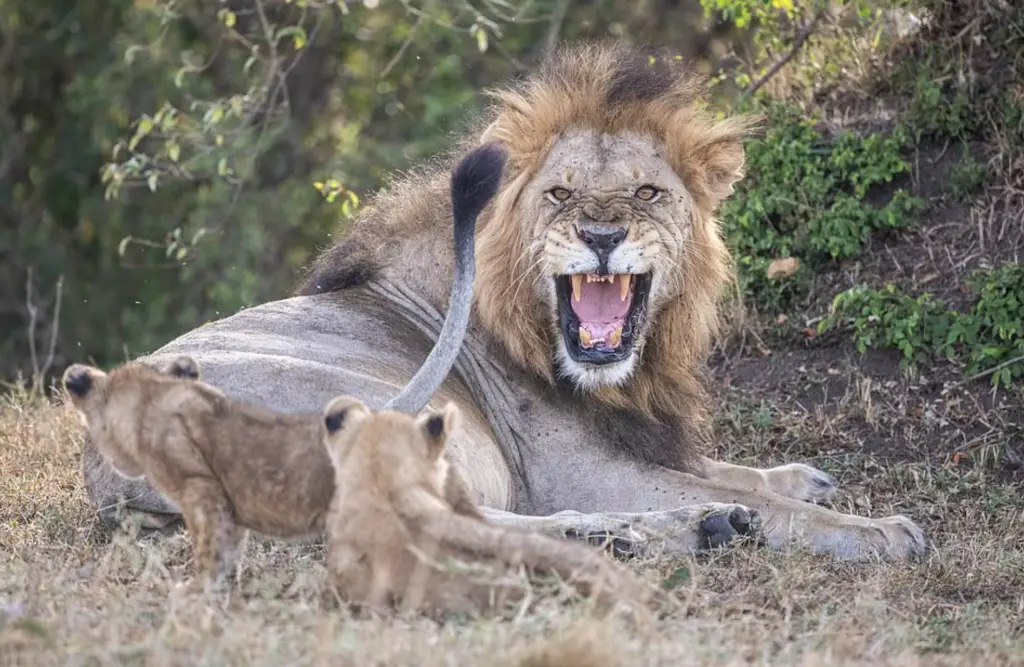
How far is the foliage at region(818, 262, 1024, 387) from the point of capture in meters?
6.72

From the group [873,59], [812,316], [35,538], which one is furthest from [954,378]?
[35,538]

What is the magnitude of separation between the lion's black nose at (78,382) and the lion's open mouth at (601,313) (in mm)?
1959

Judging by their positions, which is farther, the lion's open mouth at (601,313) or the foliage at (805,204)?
the foliage at (805,204)

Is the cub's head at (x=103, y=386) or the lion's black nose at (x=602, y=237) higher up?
the lion's black nose at (x=602, y=237)

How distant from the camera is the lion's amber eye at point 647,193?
19.0 feet

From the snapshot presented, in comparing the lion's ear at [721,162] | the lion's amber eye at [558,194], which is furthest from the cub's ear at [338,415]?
the lion's ear at [721,162]

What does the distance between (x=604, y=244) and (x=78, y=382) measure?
200 centimetres

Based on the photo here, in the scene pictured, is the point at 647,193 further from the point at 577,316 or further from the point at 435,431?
the point at 435,431

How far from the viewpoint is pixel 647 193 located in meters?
5.82

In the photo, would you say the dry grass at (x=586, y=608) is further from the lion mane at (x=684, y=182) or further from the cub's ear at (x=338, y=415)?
the lion mane at (x=684, y=182)

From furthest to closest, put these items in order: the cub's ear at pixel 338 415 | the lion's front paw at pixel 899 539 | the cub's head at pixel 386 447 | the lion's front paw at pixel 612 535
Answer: the lion's front paw at pixel 899 539
the lion's front paw at pixel 612 535
the cub's ear at pixel 338 415
the cub's head at pixel 386 447

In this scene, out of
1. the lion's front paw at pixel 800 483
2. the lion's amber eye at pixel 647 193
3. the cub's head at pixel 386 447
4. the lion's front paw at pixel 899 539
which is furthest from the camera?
the lion's front paw at pixel 800 483

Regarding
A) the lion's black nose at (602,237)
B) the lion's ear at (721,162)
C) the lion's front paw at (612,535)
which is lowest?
the lion's front paw at (612,535)

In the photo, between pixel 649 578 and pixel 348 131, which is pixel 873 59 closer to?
pixel 649 578
